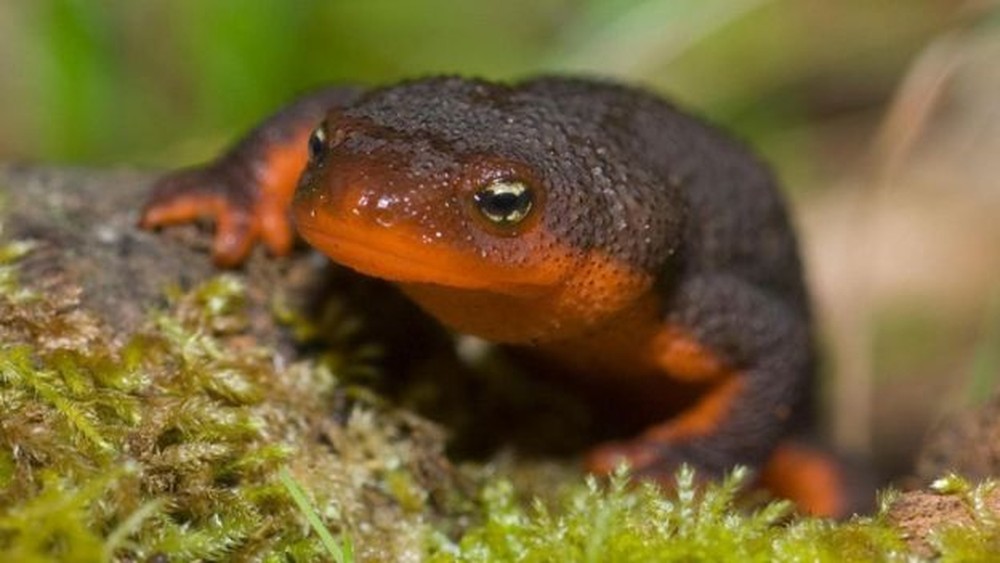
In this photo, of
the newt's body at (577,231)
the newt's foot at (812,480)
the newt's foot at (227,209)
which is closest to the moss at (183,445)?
the newt's foot at (227,209)

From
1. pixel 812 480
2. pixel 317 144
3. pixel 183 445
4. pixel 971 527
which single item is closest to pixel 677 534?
pixel 971 527

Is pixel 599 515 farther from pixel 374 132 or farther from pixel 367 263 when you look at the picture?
pixel 374 132

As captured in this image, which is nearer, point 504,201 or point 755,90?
point 504,201

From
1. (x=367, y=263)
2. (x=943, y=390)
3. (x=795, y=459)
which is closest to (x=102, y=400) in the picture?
(x=367, y=263)

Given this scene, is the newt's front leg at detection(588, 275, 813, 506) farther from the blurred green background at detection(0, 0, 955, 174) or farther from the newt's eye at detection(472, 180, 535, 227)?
the blurred green background at detection(0, 0, 955, 174)

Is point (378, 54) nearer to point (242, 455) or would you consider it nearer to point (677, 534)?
point (242, 455)

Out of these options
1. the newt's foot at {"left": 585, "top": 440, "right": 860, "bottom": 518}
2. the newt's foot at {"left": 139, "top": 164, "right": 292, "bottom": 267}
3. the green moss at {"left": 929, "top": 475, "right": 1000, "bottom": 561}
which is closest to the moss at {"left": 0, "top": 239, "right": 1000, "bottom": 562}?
the green moss at {"left": 929, "top": 475, "right": 1000, "bottom": 561}

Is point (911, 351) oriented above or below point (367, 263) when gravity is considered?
below
